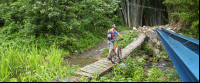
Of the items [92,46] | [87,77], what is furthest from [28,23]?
[87,77]

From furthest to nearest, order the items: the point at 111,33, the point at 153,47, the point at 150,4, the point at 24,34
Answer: the point at 150,4 < the point at 153,47 < the point at 24,34 < the point at 111,33

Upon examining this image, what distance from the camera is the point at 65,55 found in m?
8.81

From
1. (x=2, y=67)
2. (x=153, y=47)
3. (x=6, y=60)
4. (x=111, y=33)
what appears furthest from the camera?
(x=153, y=47)

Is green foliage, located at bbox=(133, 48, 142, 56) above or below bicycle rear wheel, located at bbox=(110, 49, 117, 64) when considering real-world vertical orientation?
below

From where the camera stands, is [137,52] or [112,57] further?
[137,52]

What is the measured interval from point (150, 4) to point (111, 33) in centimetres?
2301

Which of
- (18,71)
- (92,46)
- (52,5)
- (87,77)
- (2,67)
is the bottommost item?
(92,46)

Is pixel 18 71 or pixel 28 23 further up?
pixel 28 23

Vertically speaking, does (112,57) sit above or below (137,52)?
above

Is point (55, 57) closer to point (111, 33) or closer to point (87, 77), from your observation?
point (87, 77)

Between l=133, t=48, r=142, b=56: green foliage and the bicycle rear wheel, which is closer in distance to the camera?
the bicycle rear wheel

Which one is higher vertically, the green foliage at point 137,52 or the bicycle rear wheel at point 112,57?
the bicycle rear wheel at point 112,57

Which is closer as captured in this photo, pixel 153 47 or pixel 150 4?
pixel 153 47

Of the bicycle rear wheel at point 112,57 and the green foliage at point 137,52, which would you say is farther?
the green foliage at point 137,52
